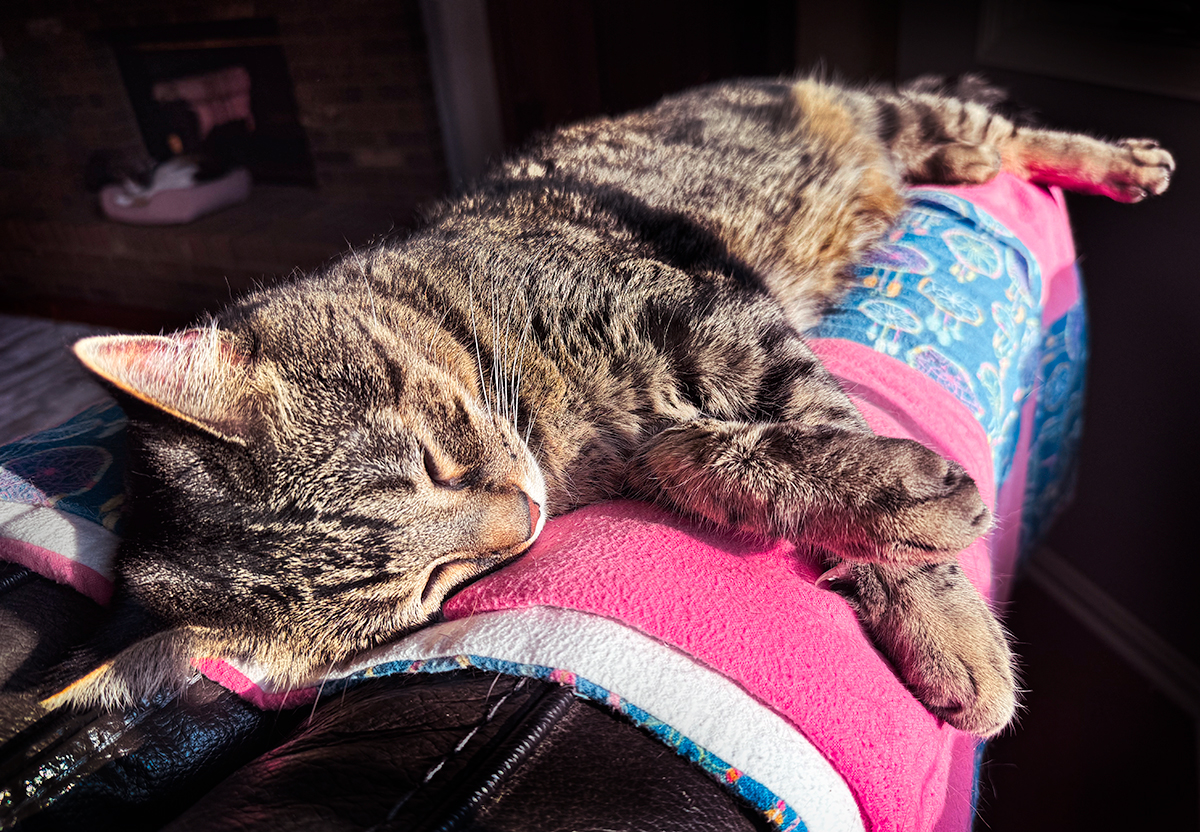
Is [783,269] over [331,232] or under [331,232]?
over

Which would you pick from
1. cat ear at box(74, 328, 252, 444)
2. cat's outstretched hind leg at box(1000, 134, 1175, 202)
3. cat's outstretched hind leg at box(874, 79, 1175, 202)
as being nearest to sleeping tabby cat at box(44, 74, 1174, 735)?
cat ear at box(74, 328, 252, 444)

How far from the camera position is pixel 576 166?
1182 millimetres

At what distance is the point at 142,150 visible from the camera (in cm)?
255

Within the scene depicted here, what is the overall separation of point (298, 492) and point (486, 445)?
0.19 m

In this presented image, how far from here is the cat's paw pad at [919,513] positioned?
2.05ft

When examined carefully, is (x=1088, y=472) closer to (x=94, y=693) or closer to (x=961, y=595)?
(x=961, y=595)

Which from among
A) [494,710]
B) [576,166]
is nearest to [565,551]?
[494,710]

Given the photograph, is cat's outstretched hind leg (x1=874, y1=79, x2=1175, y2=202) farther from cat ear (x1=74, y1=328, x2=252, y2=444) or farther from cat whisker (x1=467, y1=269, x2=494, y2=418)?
cat ear (x1=74, y1=328, x2=252, y2=444)

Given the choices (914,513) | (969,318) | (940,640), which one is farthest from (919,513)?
(969,318)

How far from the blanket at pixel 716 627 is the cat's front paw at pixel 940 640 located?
31 millimetres

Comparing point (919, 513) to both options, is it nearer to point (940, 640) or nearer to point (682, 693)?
point (940, 640)

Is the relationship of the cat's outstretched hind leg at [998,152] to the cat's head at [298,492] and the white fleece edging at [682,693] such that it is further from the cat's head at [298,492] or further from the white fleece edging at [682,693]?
the white fleece edging at [682,693]

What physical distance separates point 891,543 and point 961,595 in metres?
0.14

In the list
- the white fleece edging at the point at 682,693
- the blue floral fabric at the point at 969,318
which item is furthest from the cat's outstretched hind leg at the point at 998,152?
the white fleece edging at the point at 682,693
